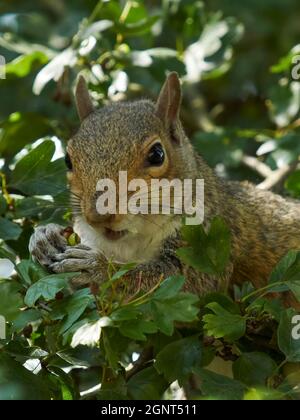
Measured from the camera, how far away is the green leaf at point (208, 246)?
2.08 meters

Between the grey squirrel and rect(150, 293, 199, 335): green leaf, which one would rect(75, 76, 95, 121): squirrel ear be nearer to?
the grey squirrel

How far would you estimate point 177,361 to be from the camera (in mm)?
2078

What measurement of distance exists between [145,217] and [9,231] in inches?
14.2

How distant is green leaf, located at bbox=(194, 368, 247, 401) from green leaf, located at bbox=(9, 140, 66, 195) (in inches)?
34.5

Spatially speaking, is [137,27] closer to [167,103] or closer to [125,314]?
[167,103]

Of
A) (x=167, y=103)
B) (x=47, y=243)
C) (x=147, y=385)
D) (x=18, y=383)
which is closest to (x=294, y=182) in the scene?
(x=167, y=103)

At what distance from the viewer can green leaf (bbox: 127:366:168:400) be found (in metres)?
2.10

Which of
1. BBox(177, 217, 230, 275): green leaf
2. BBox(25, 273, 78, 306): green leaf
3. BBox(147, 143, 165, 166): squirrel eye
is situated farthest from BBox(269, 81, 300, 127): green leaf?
BBox(25, 273, 78, 306): green leaf

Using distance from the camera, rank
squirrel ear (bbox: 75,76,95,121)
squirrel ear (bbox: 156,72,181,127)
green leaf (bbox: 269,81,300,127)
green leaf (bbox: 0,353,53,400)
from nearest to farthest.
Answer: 1. green leaf (bbox: 0,353,53,400)
2. squirrel ear (bbox: 156,72,181,127)
3. squirrel ear (bbox: 75,76,95,121)
4. green leaf (bbox: 269,81,300,127)

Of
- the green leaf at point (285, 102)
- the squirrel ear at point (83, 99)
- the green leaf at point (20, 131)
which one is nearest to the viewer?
the squirrel ear at point (83, 99)

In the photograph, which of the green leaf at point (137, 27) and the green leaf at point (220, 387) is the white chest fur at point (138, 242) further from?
the green leaf at point (137, 27)

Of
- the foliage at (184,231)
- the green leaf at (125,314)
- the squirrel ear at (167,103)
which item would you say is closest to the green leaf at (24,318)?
the foliage at (184,231)

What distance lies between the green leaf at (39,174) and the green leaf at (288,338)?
33.1 inches
